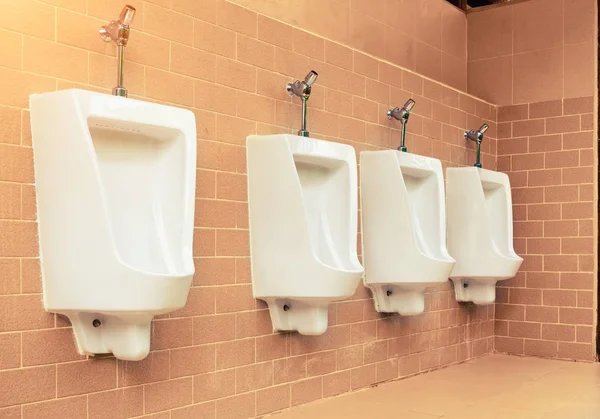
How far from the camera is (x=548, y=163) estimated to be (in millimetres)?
4297

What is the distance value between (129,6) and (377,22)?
1.88 metres

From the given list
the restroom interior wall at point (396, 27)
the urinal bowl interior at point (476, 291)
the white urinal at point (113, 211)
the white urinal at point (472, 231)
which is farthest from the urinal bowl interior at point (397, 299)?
the white urinal at point (113, 211)

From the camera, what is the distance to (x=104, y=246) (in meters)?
2.01

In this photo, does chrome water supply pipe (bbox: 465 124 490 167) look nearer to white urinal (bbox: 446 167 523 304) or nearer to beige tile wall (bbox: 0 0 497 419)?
white urinal (bbox: 446 167 523 304)

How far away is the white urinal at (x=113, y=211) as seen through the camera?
202 cm

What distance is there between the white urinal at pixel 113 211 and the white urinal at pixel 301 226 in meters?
0.48

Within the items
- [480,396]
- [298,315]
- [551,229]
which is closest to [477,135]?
[551,229]

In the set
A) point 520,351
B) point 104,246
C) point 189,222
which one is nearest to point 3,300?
point 104,246

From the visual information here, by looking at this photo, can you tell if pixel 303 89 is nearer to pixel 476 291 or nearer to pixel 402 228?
pixel 402 228

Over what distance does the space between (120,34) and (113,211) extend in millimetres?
519

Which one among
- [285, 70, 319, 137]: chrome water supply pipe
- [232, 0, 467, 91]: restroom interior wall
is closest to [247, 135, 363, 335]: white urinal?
[285, 70, 319, 137]: chrome water supply pipe

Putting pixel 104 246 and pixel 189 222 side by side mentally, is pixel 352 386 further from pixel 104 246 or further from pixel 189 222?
pixel 104 246

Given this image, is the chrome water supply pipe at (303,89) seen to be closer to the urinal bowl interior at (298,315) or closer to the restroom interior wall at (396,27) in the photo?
the restroom interior wall at (396,27)

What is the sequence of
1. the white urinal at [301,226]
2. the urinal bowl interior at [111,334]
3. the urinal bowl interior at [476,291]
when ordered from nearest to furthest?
1. the urinal bowl interior at [111,334]
2. the white urinal at [301,226]
3. the urinal bowl interior at [476,291]
